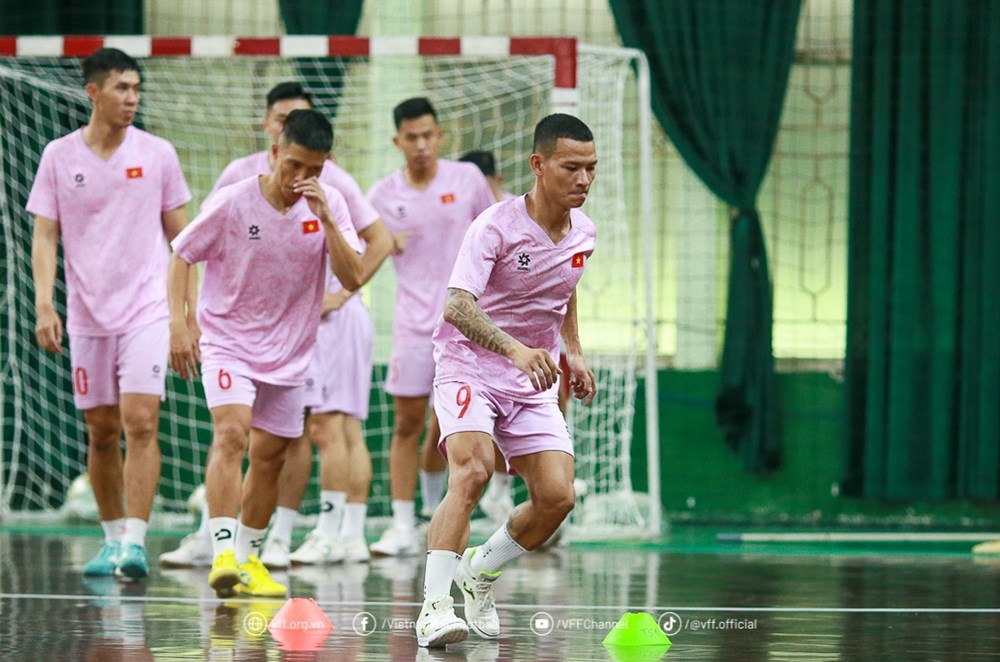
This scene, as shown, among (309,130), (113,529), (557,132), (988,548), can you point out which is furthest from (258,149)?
(557,132)

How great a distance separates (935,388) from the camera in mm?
10633

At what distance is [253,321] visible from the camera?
6184 millimetres

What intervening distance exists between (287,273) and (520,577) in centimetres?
191

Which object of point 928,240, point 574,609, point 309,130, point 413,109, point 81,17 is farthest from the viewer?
point 81,17

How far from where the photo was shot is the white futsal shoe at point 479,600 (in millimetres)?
5105

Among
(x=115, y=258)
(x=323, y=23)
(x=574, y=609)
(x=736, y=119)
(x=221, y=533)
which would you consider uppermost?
(x=323, y=23)

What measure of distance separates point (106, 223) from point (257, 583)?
1.78m

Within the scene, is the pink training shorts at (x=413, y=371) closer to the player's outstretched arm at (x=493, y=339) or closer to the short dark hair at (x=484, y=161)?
the short dark hair at (x=484, y=161)

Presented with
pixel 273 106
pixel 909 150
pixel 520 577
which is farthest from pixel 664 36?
pixel 520 577

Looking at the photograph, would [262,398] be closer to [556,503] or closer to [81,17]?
[556,503]

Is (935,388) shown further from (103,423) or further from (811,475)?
(103,423)

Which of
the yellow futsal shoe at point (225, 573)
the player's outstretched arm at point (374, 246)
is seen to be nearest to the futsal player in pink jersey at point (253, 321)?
the yellow futsal shoe at point (225, 573)

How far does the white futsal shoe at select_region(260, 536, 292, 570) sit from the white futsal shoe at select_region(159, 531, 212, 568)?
30 cm

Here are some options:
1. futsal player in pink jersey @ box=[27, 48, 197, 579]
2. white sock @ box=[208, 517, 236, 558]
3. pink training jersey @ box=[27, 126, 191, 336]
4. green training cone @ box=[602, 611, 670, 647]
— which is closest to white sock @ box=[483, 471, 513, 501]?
futsal player in pink jersey @ box=[27, 48, 197, 579]
